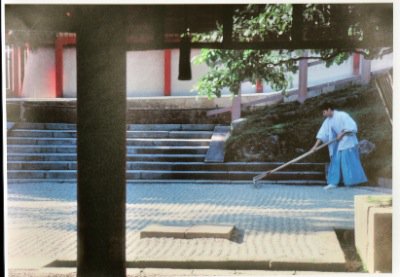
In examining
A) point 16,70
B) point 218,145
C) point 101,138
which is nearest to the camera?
point 101,138

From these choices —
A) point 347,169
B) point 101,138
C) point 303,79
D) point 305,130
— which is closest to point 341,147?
point 347,169

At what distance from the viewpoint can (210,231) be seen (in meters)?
4.96

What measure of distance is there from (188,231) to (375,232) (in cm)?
127

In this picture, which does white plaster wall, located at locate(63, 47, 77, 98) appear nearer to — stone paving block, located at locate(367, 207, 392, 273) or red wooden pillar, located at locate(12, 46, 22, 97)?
red wooden pillar, located at locate(12, 46, 22, 97)

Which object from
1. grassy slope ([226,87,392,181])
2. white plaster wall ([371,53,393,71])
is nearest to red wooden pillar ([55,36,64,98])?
grassy slope ([226,87,392,181])

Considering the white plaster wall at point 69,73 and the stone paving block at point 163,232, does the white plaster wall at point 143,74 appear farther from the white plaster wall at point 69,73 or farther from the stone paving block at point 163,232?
the stone paving block at point 163,232

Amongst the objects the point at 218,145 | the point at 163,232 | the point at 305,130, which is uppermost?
the point at 305,130

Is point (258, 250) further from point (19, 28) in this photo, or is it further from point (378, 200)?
point (19, 28)

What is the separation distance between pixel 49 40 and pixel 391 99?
2.31m

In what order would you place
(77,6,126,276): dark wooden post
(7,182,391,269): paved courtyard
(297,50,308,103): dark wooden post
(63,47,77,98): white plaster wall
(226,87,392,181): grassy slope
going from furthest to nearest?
(297,50,308,103): dark wooden post < (226,87,392,181): grassy slope < (7,182,391,269): paved courtyard < (63,47,77,98): white plaster wall < (77,6,126,276): dark wooden post

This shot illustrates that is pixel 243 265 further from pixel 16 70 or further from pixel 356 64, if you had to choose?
pixel 16 70

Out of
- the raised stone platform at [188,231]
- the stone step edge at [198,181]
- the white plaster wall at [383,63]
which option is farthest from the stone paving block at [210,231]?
the white plaster wall at [383,63]

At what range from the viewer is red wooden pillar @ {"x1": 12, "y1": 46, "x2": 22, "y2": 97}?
15.6 ft

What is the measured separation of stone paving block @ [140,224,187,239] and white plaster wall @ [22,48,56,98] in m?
1.11
